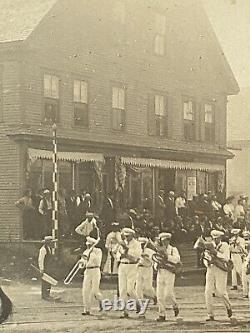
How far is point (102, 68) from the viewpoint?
281 cm

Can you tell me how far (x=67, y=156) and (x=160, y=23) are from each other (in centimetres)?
80

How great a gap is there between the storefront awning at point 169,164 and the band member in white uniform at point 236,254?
36 centimetres

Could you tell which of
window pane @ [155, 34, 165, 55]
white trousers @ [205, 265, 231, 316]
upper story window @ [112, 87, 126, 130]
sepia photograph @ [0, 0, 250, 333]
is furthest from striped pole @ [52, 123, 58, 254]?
white trousers @ [205, 265, 231, 316]

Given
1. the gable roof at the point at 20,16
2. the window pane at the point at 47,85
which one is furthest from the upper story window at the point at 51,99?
the gable roof at the point at 20,16

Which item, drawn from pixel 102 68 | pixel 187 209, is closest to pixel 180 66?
pixel 102 68

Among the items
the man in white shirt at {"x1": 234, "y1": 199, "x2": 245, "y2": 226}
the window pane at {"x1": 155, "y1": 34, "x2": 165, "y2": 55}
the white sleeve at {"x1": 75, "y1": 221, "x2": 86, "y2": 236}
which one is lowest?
the white sleeve at {"x1": 75, "y1": 221, "x2": 86, "y2": 236}

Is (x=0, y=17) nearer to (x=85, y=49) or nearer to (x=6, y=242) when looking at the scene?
(x=85, y=49)

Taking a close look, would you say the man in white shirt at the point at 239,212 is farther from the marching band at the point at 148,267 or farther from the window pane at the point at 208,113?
the window pane at the point at 208,113

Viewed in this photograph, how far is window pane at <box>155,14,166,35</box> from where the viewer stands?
288 cm

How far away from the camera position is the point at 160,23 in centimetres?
289

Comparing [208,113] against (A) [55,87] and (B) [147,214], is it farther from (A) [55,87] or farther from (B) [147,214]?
(A) [55,87]

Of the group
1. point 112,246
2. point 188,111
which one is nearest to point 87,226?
point 112,246

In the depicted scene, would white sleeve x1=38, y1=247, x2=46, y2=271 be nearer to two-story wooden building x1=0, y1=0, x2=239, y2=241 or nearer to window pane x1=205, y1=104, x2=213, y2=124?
two-story wooden building x1=0, y1=0, x2=239, y2=241

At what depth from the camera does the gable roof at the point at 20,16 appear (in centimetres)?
263
